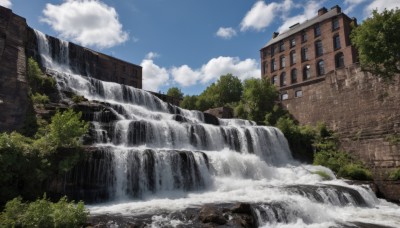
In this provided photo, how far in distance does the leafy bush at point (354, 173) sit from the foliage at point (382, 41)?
7.59m

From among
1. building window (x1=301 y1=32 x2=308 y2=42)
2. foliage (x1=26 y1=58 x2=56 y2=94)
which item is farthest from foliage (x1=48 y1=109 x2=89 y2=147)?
building window (x1=301 y1=32 x2=308 y2=42)

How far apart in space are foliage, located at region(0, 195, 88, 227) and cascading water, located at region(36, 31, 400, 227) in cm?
278

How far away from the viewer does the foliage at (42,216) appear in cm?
727

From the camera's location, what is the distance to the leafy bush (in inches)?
862

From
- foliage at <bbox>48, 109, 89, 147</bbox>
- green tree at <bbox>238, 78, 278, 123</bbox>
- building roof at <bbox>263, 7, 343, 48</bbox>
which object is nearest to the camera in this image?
foliage at <bbox>48, 109, 89, 147</bbox>

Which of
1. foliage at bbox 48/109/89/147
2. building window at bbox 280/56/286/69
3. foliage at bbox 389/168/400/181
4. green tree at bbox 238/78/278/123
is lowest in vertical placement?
foliage at bbox 389/168/400/181

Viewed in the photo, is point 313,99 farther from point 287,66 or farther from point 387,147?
point 287,66

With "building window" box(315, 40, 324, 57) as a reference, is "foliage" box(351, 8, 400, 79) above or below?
below

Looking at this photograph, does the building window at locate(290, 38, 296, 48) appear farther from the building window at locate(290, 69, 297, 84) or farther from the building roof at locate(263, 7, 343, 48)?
the building window at locate(290, 69, 297, 84)

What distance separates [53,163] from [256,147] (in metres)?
15.4

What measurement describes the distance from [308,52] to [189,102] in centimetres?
1974

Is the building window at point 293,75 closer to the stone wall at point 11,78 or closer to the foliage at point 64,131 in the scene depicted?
the stone wall at point 11,78

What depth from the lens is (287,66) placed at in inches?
1909

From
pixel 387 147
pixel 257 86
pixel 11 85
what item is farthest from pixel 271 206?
pixel 257 86
